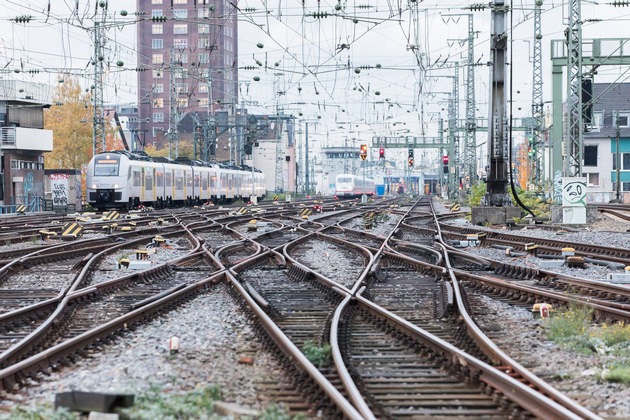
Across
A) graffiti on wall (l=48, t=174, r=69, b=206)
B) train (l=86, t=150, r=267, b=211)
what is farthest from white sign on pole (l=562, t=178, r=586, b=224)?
graffiti on wall (l=48, t=174, r=69, b=206)

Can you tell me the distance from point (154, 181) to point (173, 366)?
46519 millimetres

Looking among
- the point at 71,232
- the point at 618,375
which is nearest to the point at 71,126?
the point at 71,232

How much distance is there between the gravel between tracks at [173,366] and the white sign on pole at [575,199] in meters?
19.6

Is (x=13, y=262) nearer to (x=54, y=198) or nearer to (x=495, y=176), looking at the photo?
(x=495, y=176)

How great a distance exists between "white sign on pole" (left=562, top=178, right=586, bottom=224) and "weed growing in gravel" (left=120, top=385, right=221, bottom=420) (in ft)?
76.3

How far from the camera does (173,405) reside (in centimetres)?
606

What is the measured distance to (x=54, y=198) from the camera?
2082 inches

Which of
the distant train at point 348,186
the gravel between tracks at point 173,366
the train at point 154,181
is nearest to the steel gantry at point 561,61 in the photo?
the train at point 154,181

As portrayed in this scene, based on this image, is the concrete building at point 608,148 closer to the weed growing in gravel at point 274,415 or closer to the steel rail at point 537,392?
Answer: the steel rail at point 537,392

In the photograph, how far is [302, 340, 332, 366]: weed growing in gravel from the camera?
7665mm

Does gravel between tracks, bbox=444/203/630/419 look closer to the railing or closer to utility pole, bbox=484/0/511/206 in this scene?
utility pole, bbox=484/0/511/206

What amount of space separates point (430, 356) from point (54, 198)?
47311mm

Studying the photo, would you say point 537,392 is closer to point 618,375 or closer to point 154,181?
point 618,375

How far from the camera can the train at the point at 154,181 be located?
1879 inches
